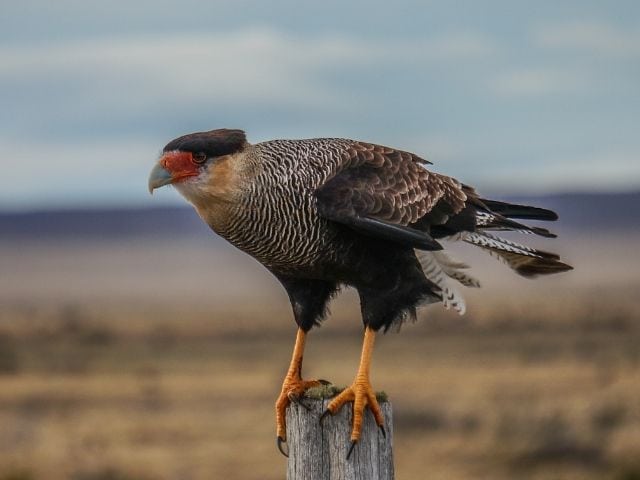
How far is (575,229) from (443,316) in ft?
350

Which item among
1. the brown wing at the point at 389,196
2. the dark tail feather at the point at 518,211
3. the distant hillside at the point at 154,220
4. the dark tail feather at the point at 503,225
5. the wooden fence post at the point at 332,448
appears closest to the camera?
the wooden fence post at the point at 332,448

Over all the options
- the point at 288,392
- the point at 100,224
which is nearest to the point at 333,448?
the point at 288,392

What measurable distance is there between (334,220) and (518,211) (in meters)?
1.56

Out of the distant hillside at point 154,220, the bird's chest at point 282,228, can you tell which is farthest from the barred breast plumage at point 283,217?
the distant hillside at point 154,220

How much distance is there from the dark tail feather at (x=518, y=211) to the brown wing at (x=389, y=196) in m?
0.24

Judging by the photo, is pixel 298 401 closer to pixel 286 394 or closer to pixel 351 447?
pixel 286 394

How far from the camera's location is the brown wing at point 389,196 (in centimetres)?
762

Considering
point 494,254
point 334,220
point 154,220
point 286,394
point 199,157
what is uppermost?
point 199,157

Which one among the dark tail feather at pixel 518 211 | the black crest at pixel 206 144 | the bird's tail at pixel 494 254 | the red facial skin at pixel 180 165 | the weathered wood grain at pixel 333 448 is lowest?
the weathered wood grain at pixel 333 448

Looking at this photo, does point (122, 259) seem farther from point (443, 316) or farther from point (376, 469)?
point (376, 469)

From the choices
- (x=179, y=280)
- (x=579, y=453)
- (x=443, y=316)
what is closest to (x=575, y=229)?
(x=179, y=280)

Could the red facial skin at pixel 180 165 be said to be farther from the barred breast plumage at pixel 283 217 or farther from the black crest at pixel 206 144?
the barred breast plumage at pixel 283 217

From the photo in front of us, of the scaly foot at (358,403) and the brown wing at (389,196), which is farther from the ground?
the brown wing at (389,196)

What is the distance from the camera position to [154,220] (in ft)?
563
